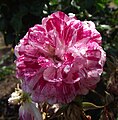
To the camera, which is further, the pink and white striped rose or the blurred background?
the blurred background

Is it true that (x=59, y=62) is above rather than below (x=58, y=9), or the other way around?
below

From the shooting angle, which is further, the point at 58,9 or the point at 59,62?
the point at 58,9

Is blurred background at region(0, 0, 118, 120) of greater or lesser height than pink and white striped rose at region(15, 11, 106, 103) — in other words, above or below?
above

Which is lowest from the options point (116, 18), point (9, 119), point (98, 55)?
point (9, 119)

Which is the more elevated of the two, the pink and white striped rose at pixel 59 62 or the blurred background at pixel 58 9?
the blurred background at pixel 58 9

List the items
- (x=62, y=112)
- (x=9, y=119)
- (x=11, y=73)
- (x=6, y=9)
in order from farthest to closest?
(x=11, y=73) < (x=9, y=119) < (x=6, y=9) < (x=62, y=112)

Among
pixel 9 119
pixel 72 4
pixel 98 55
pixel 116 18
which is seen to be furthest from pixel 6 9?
pixel 98 55

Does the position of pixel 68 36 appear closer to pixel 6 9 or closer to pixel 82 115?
pixel 82 115

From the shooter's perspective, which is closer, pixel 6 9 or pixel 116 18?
pixel 6 9

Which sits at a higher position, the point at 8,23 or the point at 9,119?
the point at 8,23

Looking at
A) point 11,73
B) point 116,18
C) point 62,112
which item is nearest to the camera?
point 62,112

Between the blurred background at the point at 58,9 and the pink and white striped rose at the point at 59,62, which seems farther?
the blurred background at the point at 58,9
